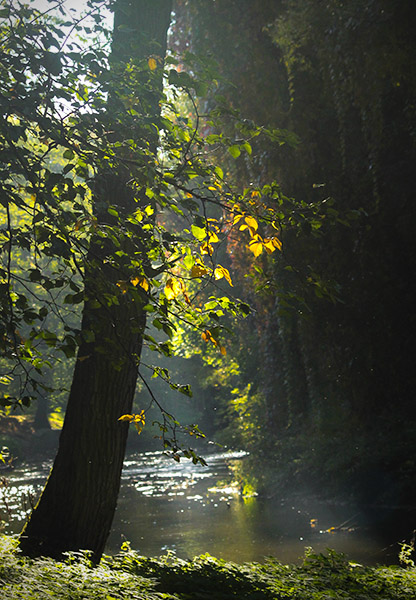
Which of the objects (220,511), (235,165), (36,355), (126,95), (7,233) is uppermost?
(235,165)

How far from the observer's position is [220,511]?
14.1 meters

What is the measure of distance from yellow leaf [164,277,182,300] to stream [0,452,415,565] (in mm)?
4366

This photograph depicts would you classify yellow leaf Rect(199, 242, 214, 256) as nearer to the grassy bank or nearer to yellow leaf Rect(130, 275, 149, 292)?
yellow leaf Rect(130, 275, 149, 292)

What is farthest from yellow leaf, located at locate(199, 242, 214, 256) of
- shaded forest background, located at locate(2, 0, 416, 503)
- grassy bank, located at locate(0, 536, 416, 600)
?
shaded forest background, located at locate(2, 0, 416, 503)

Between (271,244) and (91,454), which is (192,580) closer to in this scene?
(91,454)

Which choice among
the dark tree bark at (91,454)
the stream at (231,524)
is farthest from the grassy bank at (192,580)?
the stream at (231,524)

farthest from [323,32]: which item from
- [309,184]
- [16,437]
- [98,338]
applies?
[16,437]

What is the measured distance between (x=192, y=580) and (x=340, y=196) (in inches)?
245

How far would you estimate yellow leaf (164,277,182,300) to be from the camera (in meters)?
4.19

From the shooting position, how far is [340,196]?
9.61m

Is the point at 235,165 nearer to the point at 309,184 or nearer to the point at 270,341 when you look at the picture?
the point at 309,184

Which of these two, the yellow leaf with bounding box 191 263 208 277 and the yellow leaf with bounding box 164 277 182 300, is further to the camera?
the yellow leaf with bounding box 164 277 182 300

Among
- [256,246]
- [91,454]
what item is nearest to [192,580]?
[91,454]

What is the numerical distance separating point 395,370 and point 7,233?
22.2ft
